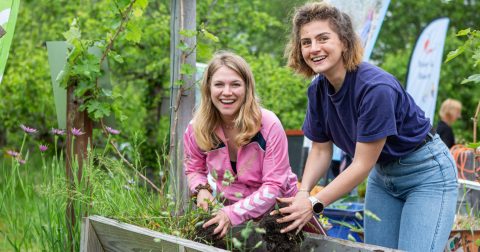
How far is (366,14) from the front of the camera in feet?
17.3

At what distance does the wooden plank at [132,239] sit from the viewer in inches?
95.7

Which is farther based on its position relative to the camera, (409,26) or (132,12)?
(409,26)

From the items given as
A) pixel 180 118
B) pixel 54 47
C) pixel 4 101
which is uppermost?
pixel 54 47

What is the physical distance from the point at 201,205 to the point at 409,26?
2064 centimetres

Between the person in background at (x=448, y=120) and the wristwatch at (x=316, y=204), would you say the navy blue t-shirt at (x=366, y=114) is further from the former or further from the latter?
the person in background at (x=448, y=120)

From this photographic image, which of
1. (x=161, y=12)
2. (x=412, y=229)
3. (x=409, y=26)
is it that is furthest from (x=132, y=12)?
(x=409, y=26)

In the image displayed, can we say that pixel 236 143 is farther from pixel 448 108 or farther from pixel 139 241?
pixel 448 108

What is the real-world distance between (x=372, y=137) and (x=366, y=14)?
295cm

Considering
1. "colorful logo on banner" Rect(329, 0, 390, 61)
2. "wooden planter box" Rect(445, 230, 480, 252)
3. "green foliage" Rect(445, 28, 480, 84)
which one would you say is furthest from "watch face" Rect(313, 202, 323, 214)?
"colorful logo on banner" Rect(329, 0, 390, 61)

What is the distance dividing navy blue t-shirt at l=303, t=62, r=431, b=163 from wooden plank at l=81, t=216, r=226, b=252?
70cm

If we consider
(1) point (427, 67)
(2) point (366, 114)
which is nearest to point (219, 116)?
(2) point (366, 114)

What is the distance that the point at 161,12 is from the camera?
8.99 m

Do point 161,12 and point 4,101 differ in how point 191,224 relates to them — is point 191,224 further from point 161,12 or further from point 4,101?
point 4,101

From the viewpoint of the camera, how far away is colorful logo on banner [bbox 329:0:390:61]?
5.15 m
